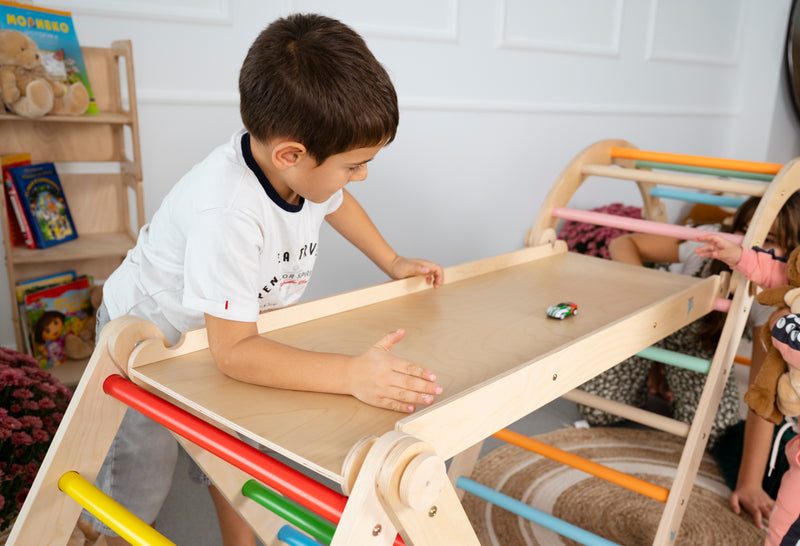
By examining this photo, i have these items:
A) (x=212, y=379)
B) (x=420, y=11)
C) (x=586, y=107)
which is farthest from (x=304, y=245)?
(x=586, y=107)

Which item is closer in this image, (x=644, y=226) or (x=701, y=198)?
(x=644, y=226)

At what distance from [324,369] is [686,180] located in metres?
0.98

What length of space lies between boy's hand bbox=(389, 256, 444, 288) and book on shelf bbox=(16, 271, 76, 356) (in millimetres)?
968

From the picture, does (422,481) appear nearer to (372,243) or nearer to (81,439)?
(81,439)

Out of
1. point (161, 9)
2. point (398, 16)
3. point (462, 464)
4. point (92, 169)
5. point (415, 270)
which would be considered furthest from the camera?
point (398, 16)

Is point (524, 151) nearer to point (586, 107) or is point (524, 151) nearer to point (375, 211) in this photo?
point (586, 107)

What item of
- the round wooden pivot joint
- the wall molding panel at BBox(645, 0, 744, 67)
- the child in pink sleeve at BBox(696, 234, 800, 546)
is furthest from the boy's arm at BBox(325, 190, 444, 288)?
the wall molding panel at BBox(645, 0, 744, 67)

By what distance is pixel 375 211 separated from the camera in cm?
217

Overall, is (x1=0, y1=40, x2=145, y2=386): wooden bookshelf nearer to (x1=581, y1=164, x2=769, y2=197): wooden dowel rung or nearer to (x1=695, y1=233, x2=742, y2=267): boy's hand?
(x1=581, y1=164, x2=769, y2=197): wooden dowel rung

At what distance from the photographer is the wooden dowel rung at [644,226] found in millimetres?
1319

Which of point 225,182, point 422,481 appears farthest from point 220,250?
point 422,481

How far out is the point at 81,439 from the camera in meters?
0.84

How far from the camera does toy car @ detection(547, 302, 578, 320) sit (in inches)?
41.3

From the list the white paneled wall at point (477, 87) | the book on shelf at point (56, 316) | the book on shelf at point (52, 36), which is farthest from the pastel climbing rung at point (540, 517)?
the book on shelf at point (52, 36)
